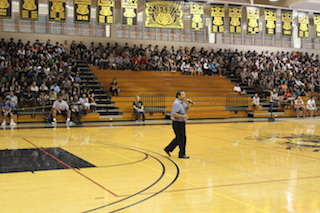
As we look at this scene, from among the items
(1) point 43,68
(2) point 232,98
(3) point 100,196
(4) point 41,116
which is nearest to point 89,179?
(3) point 100,196

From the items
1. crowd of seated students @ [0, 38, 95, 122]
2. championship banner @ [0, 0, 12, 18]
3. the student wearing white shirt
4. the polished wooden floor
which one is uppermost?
championship banner @ [0, 0, 12, 18]

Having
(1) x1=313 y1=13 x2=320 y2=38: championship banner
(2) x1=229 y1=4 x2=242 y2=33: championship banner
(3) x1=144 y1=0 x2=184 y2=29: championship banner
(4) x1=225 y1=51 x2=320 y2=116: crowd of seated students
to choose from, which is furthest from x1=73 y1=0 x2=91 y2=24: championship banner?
(1) x1=313 y1=13 x2=320 y2=38: championship banner

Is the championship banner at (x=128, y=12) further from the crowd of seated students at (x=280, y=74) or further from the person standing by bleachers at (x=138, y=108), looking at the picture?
the crowd of seated students at (x=280, y=74)

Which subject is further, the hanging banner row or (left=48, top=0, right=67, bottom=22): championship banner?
(left=48, top=0, right=67, bottom=22): championship banner

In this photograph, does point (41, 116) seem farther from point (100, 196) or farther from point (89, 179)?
point (100, 196)

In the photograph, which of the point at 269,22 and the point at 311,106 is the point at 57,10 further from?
the point at 311,106

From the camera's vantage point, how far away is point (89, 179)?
6648 mm

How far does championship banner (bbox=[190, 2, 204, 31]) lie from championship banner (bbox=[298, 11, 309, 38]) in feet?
22.0

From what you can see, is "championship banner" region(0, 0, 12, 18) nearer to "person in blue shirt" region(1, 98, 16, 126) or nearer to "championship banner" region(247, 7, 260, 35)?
"person in blue shirt" region(1, 98, 16, 126)

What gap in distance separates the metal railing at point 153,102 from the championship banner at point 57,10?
19.4 ft

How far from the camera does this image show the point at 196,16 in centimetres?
2186

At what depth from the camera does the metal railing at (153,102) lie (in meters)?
20.7

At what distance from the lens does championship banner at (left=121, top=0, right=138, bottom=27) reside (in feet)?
66.7

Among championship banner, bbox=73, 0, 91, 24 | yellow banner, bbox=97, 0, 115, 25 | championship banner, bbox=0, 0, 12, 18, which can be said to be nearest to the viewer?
championship banner, bbox=0, 0, 12, 18
